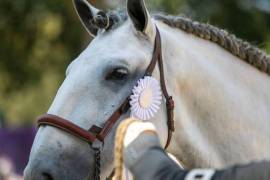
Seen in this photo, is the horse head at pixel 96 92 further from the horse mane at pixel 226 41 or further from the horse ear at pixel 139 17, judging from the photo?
the horse mane at pixel 226 41

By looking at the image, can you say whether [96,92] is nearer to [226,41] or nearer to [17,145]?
[226,41]

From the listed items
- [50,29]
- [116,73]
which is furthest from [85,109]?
[50,29]

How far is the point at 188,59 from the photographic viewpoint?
493 cm

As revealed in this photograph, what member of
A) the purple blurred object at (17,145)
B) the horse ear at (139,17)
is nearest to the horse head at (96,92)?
the horse ear at (139,17)

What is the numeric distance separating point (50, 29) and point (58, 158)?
2038cm

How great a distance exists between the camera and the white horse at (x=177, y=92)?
453 centimetres

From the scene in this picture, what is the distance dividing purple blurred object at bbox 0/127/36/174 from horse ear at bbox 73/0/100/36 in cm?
1008

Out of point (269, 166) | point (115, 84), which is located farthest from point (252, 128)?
point (269, 166)

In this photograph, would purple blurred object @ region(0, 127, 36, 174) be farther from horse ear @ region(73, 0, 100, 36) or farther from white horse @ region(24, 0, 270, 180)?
white horse @ region(24, 0, 270, 180)

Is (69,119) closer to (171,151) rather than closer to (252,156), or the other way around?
(171,151)

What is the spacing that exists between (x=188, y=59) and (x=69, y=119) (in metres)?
0.84

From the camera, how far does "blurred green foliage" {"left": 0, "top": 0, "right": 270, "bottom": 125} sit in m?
22.5

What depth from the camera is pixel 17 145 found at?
1634cm

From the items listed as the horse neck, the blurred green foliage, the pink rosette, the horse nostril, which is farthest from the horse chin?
the blurred green foliage
